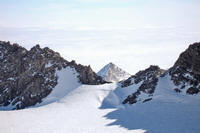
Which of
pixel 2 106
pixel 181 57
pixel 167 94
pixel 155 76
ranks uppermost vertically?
pixel 181 57

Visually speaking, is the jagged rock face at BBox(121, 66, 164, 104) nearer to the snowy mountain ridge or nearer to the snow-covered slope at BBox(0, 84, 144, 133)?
the snowy mountain ridge

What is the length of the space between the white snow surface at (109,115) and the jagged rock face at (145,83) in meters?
1.88

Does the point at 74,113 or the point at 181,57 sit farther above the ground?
the point at 181,57

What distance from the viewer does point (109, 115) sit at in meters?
53.4

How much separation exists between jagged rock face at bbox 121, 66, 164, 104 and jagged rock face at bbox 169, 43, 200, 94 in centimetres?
610

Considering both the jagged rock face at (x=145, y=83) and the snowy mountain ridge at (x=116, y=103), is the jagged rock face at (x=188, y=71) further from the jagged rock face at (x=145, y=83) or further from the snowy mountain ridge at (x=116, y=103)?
the jagged rock face at (x=145, y=83)

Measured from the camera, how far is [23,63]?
95000 millimetres

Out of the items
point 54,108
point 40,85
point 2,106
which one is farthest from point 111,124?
point 2,106

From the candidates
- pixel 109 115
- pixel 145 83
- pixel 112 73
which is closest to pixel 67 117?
pixel 109 115

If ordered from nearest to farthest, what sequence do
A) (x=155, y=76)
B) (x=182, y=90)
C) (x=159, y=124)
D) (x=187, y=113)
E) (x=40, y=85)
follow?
1. (x=159, y=124)
2. (x=187, y=113)
3. (x=182, y=90)
4. (x=155, y=76)
5. (x=40, y=85)

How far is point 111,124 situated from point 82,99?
2282 cm

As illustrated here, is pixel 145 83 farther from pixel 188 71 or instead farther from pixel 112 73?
pixel 112 73

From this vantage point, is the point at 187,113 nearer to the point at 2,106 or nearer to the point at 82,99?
the point at 82,99

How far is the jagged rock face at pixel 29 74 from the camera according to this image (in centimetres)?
8181
